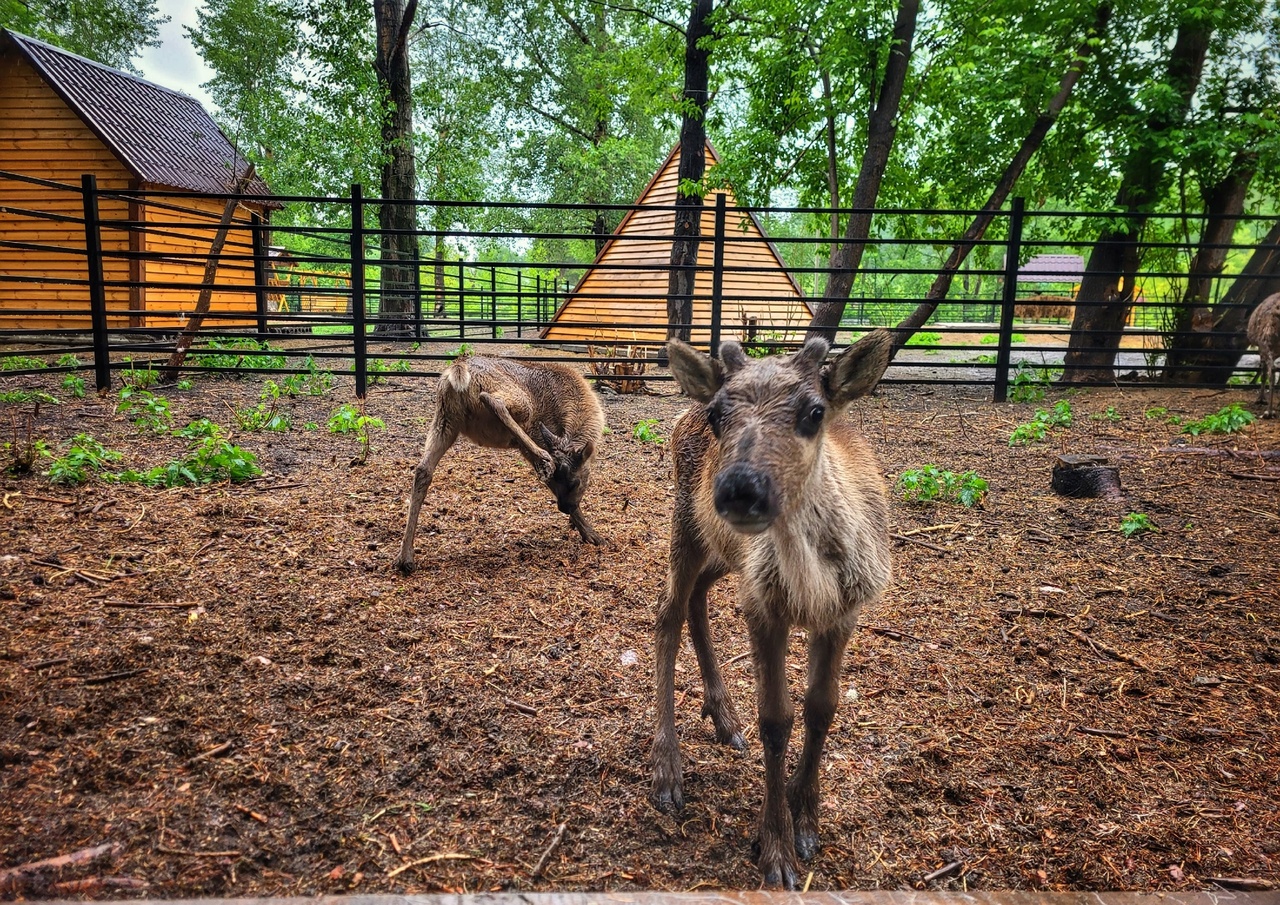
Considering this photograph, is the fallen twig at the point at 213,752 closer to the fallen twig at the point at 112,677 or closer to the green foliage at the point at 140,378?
the fallen twig at the point at 112,677

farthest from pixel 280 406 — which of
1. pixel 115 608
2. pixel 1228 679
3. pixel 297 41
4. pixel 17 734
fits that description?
pixel 297 41

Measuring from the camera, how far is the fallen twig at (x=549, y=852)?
7.24ft

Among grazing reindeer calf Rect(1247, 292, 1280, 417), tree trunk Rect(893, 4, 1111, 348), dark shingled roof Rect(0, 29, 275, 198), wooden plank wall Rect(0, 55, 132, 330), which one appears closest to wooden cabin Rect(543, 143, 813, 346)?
tree trunk Rect(893, 4, 1111, 348)

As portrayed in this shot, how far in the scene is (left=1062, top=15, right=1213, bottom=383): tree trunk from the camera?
32.1 feet

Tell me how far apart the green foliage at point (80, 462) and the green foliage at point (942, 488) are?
557 cm

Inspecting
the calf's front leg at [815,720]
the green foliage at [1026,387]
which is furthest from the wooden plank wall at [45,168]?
the calf's front leg at [815,720]

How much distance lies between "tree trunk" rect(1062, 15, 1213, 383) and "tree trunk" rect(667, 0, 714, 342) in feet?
17.0

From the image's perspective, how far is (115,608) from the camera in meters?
3.39

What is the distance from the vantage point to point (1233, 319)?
1063cm

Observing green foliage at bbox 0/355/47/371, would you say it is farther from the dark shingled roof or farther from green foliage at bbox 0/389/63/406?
the dark shingled roof

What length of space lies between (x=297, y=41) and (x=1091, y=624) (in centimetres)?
1731

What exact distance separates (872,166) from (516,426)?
23.5ft

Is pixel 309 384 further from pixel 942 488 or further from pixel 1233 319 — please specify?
pixel 1233 319

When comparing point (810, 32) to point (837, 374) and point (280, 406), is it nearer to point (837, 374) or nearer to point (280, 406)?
point (280, 406)
